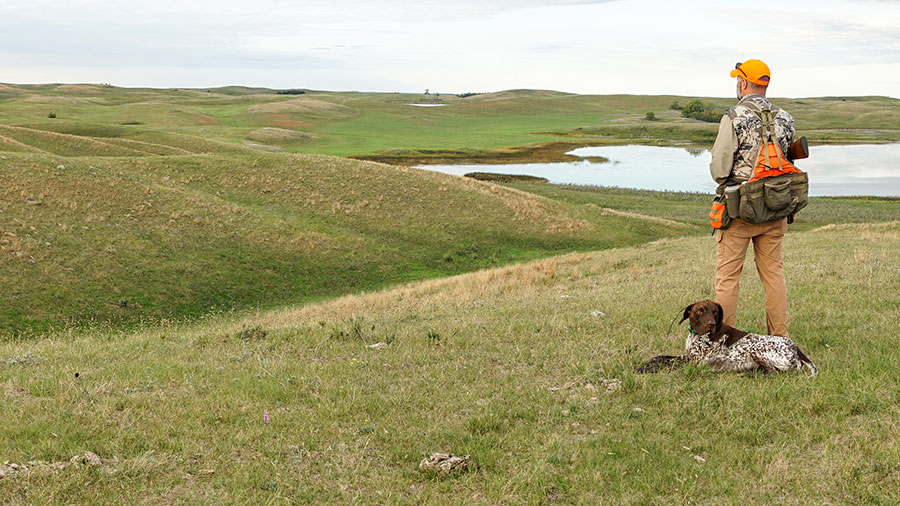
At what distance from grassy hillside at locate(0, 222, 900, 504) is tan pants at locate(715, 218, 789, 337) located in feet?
2.44

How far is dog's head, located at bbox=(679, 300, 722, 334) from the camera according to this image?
734 cm

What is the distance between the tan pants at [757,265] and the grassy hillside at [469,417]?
0.74m

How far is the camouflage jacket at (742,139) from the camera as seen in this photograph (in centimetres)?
719

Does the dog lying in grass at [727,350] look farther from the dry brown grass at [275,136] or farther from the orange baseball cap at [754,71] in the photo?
the dry brown grass at [275,136]

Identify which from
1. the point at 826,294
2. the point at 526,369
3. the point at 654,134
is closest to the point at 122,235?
the point at 526,369

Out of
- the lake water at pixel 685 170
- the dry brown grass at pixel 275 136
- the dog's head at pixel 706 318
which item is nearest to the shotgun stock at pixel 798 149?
the dog's head at pixel 706 318

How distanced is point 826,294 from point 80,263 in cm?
2167

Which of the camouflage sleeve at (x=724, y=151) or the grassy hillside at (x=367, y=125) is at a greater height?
the grassy hillside at (x=367, y=125)

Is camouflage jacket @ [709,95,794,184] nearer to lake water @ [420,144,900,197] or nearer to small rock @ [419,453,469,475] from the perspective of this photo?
small rock @ [419,453,469,475]

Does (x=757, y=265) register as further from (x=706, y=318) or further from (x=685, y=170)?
(x=685, y=170)

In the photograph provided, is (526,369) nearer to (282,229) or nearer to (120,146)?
(282,229)

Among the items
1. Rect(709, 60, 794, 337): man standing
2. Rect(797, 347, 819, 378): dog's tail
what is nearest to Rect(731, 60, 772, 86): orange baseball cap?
Rect(709, 60, 794, 337): man standing

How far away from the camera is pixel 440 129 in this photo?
467 ft

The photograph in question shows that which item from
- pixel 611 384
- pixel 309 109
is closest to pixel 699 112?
pixel 309 109
